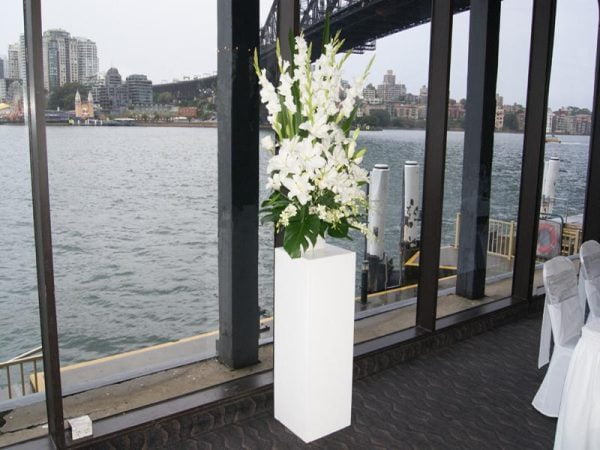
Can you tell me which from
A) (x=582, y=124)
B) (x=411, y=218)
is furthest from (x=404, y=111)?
(x=582, y=124)

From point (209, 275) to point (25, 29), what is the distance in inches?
60.0

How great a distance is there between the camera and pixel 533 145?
15.6ft

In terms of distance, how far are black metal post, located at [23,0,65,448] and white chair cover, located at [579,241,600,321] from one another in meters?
3.01

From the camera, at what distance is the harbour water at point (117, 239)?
2.54 m

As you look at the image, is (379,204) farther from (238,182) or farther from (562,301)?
(562,301)

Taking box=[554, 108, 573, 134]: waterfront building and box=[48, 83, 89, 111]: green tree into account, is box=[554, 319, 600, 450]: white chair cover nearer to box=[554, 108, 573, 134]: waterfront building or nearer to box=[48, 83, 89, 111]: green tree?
box=[48, 83, 89, 111]: green tree

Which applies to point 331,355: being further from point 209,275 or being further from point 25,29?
point 25,29

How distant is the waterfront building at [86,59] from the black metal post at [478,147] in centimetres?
281

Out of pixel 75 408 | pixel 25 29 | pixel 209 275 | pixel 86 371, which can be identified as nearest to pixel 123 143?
pixel 25 29

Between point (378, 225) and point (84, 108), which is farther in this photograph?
point (378, 225)

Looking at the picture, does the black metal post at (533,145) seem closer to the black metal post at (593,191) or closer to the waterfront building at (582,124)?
the waterfront building at (582,124)

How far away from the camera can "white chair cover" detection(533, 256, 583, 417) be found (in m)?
3.09

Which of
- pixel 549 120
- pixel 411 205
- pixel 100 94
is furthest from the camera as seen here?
pixel 549 120

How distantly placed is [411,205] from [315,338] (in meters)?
1.73
